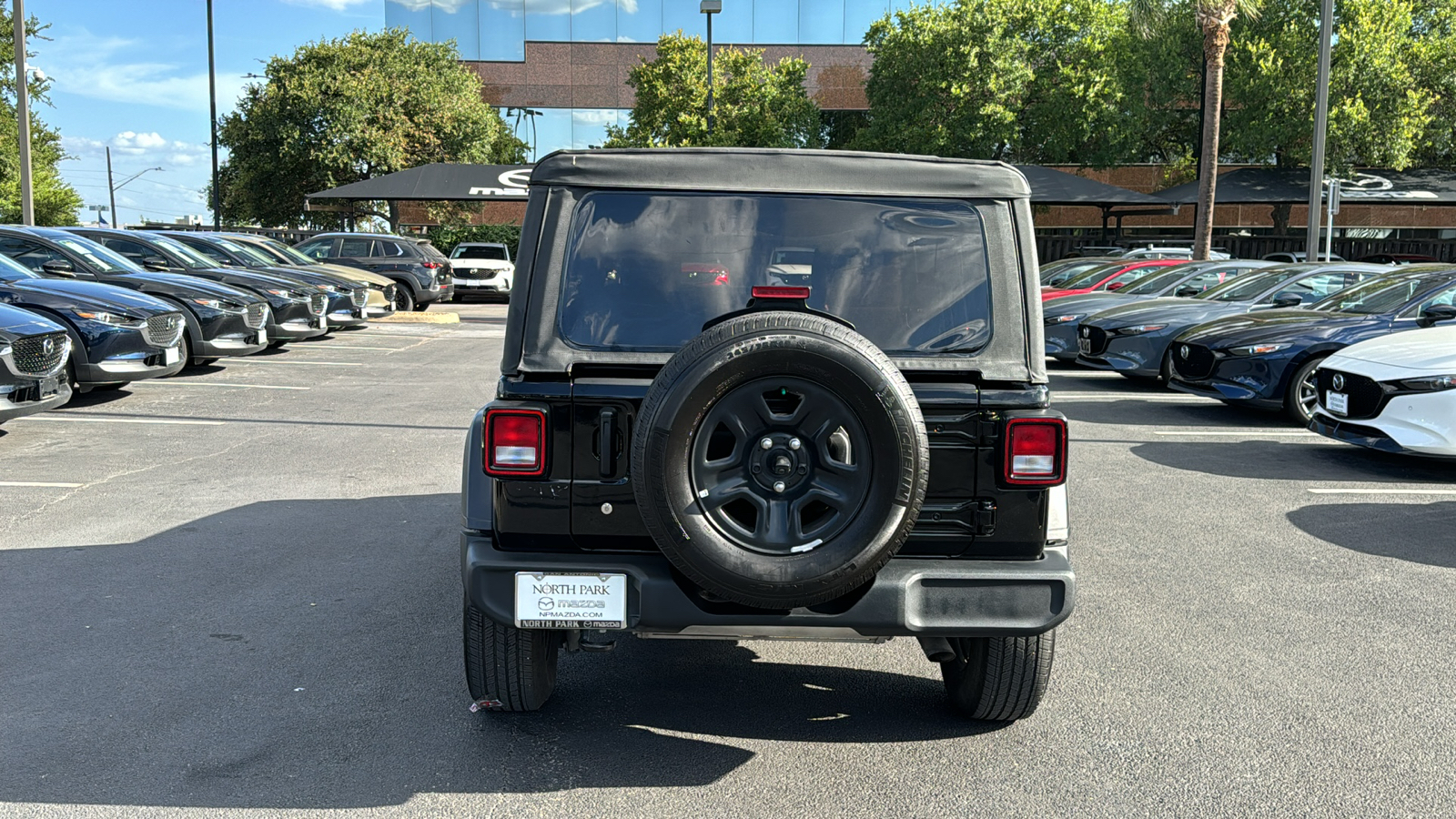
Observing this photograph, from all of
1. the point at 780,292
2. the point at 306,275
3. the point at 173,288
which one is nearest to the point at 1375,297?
the point at 780,292

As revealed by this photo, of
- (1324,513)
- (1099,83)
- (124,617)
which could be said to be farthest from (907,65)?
(124,617)

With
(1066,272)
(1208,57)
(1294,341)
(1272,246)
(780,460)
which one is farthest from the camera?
(1272,246)

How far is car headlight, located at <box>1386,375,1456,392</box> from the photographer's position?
27.5 ft

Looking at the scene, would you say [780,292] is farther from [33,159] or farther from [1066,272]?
[33,159]

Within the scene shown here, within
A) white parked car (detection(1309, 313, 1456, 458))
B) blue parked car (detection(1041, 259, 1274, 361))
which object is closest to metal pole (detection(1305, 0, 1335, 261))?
blue parked car (detection(1041, 259, 1274, 361))

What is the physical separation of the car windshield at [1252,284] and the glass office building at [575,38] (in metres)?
43.8

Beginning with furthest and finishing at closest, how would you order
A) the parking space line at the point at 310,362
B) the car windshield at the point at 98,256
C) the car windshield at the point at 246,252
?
the car windshield at the point at 246,252
the parking space line at the point at 310,362
the car windshield at the point at 98,256

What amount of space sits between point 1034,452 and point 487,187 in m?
33.0

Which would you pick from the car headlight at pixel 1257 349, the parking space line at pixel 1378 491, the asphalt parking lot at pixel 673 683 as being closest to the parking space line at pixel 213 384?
the asphalt parking lot at pixel 673 683

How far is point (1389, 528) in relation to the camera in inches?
289

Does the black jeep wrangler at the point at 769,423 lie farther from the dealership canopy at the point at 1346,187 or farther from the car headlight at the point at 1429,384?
the dealership canopy at the point at 1346,187

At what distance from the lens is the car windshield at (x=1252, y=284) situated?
49.2ft

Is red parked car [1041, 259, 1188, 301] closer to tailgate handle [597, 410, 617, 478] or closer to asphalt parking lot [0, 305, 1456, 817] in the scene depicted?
asphalt parking lot [0, 305, 1456, 817]

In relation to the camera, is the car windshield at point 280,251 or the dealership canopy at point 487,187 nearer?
the car windshield at point 280,251
